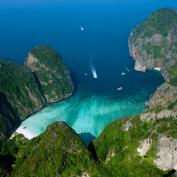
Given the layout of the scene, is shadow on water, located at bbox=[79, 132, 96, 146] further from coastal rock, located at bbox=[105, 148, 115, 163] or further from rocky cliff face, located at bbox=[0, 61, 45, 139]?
coastal rock, located at bbox=[105, 148, 115, 163]

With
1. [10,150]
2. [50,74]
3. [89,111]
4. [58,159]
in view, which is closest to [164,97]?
[89,111]

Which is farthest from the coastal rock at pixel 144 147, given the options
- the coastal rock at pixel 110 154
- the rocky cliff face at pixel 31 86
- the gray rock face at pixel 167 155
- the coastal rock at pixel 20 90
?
the coastal rock at pixel 20 90

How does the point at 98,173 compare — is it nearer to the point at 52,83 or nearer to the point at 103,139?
the point at 103,139

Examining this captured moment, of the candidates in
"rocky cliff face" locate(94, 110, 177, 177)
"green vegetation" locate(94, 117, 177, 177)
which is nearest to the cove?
"green vegetation" locate(94, 117, 177, 177)

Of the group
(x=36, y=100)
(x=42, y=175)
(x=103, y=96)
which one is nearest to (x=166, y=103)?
(x=103, y=96)

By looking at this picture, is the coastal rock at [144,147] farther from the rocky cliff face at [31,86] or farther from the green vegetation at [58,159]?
the rocky cliff face at [31,86]

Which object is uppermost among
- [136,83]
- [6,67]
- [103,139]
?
[6,67]

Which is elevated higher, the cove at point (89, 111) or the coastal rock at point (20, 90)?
the coastal rock at point (20, 90)
